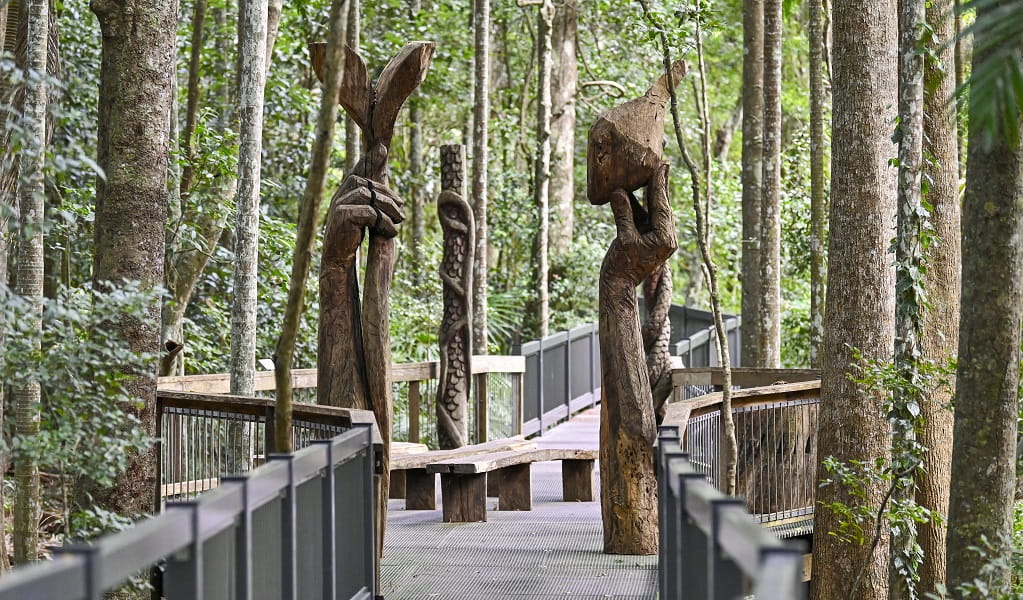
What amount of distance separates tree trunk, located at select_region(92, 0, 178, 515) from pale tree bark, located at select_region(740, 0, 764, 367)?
903 cm

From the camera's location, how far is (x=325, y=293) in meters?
7.23

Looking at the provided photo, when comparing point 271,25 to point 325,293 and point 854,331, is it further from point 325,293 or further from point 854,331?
point 854,331

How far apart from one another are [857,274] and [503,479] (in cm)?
377

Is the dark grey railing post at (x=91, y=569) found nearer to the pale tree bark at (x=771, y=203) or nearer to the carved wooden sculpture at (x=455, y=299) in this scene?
the carved wooden sculpture at (x=455, y=299)

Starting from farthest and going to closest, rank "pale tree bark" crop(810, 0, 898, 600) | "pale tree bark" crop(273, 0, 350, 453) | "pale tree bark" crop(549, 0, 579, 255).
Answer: "pale tree bark" crop(549, 0, 579, 255) → "pale tree bark" crop(810, 0, 898, 600) → "pale tree bark" crop(273, 0, 350, 453)

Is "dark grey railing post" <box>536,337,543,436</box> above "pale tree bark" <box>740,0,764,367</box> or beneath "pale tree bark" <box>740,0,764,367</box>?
beneath

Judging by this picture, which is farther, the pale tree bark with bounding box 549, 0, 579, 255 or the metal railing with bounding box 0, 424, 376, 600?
the pale tree bark with bounding box 549, 0, 579, 255

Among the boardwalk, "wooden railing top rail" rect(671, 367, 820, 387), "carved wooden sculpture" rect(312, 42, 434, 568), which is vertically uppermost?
"carved wooden sculpture" rect(312, 42, 434, 568)

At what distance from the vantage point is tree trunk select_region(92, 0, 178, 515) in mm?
6145

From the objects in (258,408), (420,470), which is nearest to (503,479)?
(420,470)

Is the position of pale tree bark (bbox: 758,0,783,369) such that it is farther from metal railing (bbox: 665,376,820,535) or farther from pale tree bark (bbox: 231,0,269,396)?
pale tree bark (bbox: 231,0,269,396)

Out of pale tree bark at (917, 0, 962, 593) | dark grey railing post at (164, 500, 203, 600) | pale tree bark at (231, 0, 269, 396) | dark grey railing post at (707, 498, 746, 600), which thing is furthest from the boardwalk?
dark grey railing post at (164, 500, 203, 600)

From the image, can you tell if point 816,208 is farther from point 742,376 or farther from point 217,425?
point 217,425

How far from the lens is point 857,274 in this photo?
25.0 ft
